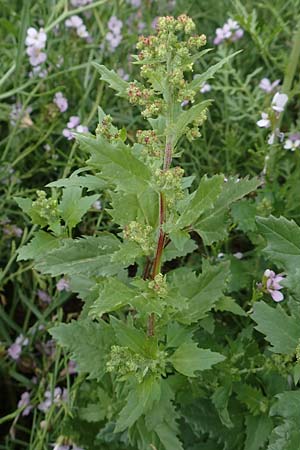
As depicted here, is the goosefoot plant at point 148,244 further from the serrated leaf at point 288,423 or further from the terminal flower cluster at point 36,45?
the terminal flower cluster at point 36,45

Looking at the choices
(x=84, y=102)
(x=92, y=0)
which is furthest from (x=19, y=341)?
(x=92, y=0)

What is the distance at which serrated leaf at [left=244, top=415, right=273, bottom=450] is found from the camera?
1370mm

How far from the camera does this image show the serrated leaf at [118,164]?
1.03 m

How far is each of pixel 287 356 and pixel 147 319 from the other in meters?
0.29

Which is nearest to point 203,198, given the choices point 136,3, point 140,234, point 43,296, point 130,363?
point 140,234

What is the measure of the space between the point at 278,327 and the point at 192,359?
0.17 meters

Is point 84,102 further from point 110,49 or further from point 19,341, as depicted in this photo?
point 19,341

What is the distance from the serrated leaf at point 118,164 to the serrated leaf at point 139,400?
366 mm

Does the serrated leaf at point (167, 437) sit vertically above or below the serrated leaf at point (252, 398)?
below

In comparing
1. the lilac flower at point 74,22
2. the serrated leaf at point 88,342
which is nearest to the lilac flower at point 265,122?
the serrated leaf at point 88,342

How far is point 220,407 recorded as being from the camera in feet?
4.48

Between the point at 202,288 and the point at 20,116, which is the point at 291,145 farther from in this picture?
the point at 20,116

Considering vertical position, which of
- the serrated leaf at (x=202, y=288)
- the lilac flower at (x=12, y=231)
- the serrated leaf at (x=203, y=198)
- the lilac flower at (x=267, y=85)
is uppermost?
the lilac flower at (x=267, y=85)

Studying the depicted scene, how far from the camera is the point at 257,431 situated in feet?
4.57
